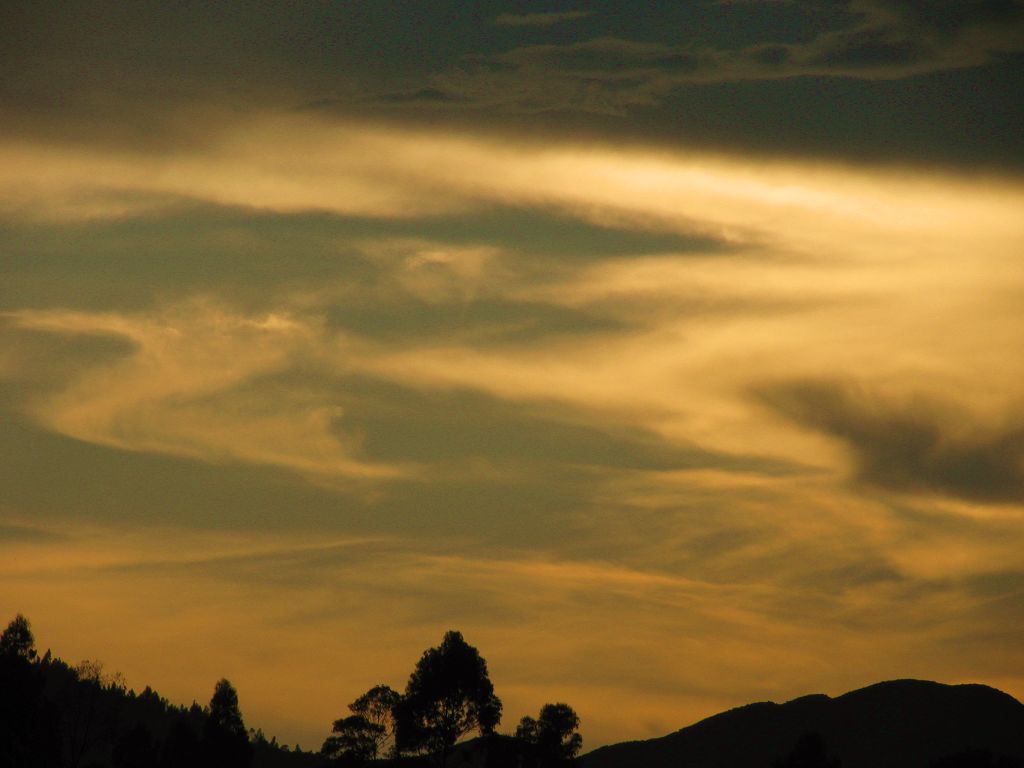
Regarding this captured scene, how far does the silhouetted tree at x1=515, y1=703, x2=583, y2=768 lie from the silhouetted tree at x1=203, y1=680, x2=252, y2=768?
45.0 metres

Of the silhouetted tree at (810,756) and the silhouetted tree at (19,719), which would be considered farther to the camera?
the silhouetted tree at (810,756)

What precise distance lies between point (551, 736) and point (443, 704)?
14119 mm

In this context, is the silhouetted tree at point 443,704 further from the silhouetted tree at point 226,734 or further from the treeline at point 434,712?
the silhouetted tree at point 226,734

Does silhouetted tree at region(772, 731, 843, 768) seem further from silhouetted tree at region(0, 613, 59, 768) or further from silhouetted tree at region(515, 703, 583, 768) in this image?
silhouetted tree at region(0, 613, 59, 768)

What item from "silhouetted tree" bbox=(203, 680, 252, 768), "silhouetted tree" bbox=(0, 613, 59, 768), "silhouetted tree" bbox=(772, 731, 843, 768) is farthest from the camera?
"silhouetted tree" bbox=(203, 680, 252, 768)

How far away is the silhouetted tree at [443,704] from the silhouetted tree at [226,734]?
4617 centimetres

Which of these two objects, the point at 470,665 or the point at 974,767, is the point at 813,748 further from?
the point at 470,665

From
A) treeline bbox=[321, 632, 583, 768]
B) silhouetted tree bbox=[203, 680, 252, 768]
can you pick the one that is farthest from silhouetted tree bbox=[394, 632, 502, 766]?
silhouetted tree bbox=[203, 680, 252, 768]

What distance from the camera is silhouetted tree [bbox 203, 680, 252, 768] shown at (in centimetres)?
16600

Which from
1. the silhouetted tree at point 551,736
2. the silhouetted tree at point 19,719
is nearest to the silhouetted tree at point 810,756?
the silhouetted tree at point 551,736

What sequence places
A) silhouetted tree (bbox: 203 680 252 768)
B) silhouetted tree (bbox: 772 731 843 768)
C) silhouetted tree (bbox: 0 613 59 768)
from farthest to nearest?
silhouetted tree (bbox: 203 680 252 768) < silhouetted tree (bbox: 772 731 843 768) < silhouetted tree (bbox: 0 613 59 768)

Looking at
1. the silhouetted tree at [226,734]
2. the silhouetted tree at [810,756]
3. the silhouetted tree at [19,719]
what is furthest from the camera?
the silhouetted tree at [226,734]

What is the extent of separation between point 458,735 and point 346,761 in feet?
32.4

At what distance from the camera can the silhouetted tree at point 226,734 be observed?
166 metres
